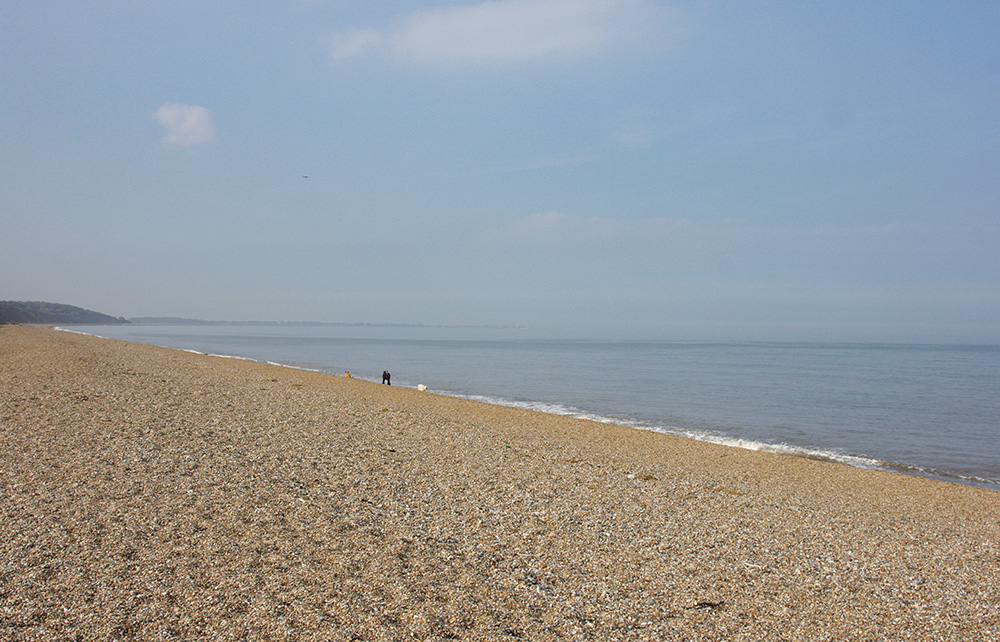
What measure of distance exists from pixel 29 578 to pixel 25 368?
15238 millimetres

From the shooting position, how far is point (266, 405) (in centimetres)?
1304

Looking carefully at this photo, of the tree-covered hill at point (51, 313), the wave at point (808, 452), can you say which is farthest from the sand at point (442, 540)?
the tree-covered hill at point (51, 313)

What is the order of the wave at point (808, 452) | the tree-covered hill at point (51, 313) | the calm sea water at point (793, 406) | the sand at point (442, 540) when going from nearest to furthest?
the sand at point (442, 540) < the wave at point (808, 452) < the calm sea water at point (793, 406) < the tree-covered hill at point (51, 313)

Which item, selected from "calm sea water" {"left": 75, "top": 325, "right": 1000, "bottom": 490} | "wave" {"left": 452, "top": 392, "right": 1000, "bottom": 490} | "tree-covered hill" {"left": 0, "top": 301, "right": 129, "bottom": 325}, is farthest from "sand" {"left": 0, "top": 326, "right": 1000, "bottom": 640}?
"tree-covered hill" {"left": 0, "top": 301, "right": 129, "bottom": 325}

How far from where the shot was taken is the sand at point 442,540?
425cm

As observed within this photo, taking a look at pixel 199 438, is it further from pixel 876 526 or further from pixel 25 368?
pixel 25 368

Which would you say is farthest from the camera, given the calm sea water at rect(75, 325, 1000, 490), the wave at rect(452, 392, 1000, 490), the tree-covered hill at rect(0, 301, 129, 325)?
the tree-covered hill at rect(0, 301, 129, 325)

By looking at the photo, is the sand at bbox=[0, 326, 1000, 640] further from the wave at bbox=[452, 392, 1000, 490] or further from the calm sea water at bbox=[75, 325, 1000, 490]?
the calm sea water at bbox=[75, 325, 1000, 490]

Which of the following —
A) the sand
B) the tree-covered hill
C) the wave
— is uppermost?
the tree-covered hill

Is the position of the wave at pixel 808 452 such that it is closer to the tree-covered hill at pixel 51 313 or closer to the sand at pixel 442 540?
the sand at pixel 442 540

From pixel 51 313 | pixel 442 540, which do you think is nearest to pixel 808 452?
pixel 442 540

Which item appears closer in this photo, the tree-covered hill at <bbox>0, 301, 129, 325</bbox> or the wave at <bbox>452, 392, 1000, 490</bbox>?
the wave at <bbox>452, 392, 1000, 490</bbox>

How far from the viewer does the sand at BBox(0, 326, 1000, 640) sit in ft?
13.9

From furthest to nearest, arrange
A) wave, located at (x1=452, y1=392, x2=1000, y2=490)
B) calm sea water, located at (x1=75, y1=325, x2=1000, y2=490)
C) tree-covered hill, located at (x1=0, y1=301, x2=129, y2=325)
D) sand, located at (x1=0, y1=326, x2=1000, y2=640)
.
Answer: tree-covered hill, located at (x1=0, y1=301, x2=129, y2=325), calm sea water, located at (x1=75, y1=325, x2=1000, y2=490), wave, located at (x1=452, y1=392, x2=1000, y2=490), sand, located at (x1=0, y1=326, x2=1000, y2=640)
